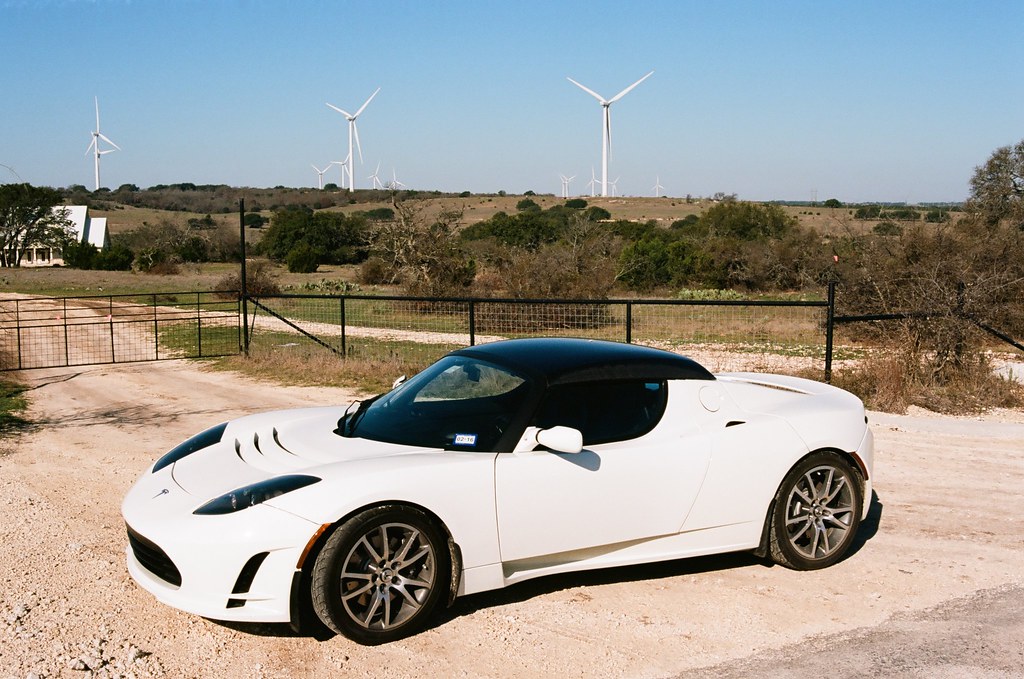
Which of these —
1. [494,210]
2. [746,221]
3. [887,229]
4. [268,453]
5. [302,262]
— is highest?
[494,210]

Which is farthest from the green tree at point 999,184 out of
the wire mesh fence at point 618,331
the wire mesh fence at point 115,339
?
the wire mesh fence at point 115,339

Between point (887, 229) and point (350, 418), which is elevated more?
point (887, 229)

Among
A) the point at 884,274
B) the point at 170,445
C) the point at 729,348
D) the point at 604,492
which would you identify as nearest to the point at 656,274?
the point at 884,274

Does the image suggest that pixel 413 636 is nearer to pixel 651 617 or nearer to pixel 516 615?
→ pixel 516 615

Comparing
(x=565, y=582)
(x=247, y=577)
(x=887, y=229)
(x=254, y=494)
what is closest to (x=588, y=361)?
(x=565, y=582)

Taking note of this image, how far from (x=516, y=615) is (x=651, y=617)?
0.77 meters

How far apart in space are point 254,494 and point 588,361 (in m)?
2.16

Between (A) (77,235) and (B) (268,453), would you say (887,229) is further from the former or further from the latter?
(A) (77,235)

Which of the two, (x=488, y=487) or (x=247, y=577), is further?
(x=488, y=487)

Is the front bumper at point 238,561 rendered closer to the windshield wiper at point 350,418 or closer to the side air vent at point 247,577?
the side air vent at point 247,577

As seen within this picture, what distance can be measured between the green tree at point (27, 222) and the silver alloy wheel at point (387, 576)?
7436 centimetres

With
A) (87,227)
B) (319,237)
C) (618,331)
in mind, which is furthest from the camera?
(87,227)

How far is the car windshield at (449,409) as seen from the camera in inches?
207

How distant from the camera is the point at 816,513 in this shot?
19.6 ft
